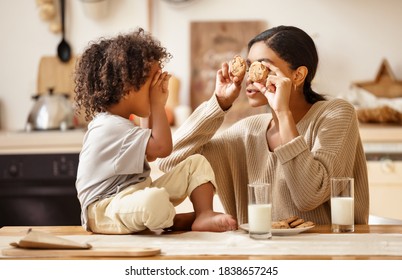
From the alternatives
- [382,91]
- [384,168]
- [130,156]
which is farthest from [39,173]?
[130,156]

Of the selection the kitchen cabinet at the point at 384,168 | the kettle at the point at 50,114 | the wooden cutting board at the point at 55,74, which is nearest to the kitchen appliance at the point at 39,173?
the kettle at the point at 50,114

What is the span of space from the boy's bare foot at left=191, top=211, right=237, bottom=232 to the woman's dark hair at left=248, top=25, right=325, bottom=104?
56 centimetres

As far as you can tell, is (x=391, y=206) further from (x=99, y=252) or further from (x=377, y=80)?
(x=99, y=252)

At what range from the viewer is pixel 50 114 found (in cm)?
394

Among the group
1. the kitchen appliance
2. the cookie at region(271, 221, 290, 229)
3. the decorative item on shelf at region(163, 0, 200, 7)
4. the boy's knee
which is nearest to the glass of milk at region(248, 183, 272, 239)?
the cookie at region(271, 221, 290, 229)

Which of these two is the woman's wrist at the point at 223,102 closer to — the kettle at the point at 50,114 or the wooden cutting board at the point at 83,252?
the wooden cutting board at the point at 83,252

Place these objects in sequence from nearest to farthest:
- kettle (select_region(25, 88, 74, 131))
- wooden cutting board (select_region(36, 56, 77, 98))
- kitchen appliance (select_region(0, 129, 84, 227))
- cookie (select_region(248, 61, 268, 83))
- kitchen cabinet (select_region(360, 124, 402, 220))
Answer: cookie (select_region(248, 61, 268, 83))
kitchen cabinet (select_region(360, 124, 402, 220))
kitchen appliance (select_region(0, 129, 84, 227))
kettle (select_region(25, 88, 74, 131))
wooden cutting board (select_region(36, 56, 77, 98))

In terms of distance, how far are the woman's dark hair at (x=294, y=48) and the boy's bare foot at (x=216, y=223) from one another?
1.84ft

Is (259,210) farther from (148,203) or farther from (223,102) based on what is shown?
(223,102)

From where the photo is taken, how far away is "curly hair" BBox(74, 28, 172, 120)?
1.77 metres

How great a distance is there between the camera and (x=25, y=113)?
4352 mm

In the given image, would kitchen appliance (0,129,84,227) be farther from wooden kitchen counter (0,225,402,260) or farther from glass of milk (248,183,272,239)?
glass of milk (248,183,272,239)

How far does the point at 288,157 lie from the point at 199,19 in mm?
2632
